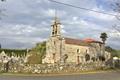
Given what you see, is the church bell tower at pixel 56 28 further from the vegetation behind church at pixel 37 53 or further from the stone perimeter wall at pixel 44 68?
the stone perimeter wall at pixel 44 68

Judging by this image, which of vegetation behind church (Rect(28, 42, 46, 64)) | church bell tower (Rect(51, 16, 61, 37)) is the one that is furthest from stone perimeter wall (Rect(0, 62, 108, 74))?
vegetation behind church (Rect(28, 42, 46, 64))

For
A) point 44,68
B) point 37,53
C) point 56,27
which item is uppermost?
point 56,27

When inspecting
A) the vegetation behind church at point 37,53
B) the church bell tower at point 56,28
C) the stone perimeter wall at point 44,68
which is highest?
the church bell tower at point 56,28

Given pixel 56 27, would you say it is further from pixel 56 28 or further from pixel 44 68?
pixel 44 68

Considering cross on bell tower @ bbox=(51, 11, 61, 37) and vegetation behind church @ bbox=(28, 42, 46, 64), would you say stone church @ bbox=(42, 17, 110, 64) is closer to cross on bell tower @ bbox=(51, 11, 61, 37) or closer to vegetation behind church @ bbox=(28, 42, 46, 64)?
cross on bell tower @ bbox=(51, 11, 61, 37)

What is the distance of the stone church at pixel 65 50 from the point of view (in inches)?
3095

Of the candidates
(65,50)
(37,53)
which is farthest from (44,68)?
(37,53)

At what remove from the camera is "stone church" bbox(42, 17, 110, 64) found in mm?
78606

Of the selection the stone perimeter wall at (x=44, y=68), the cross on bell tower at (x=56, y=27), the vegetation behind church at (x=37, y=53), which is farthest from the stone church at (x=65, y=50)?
the stone perimeter wall at (x=44, y=68)

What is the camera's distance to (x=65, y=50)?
78.4 metres

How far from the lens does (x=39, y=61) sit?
83000mm

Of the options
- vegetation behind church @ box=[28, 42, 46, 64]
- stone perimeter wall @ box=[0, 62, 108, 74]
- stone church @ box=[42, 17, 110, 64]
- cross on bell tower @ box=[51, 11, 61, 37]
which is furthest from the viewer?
vegetation behind church @ box=[28, 42, 46, 64]

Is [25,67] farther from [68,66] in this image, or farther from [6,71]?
[68,66]

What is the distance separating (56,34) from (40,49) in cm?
997
